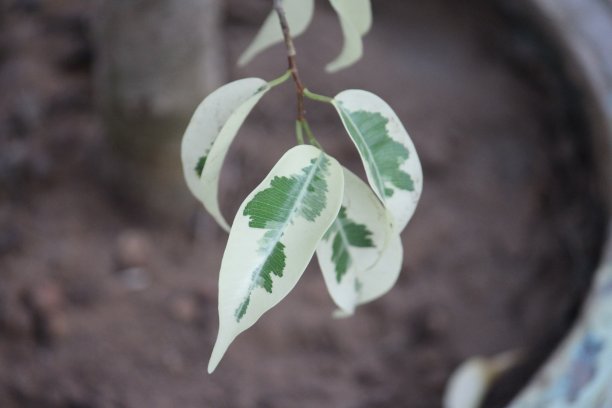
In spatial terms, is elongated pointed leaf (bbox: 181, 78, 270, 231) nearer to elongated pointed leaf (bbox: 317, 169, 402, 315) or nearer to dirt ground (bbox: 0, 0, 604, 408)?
elongated pointed leaf (bbox: 317, 169, 402, 315)

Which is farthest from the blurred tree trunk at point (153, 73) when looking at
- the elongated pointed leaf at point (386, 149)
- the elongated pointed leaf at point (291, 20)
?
the elongated pointed leaf at point (386, 149)

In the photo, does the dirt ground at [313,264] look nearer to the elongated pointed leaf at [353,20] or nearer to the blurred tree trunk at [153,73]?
the blurred tree trunk at [153,73]

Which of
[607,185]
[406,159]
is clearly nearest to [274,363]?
[607,185]

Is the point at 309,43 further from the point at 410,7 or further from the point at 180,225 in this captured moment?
the point at 180,225

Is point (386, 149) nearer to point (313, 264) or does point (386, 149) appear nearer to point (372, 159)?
point (372, 159)

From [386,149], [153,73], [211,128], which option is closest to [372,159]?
[386,149]

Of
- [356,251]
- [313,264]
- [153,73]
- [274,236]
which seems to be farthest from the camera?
[313,264]
